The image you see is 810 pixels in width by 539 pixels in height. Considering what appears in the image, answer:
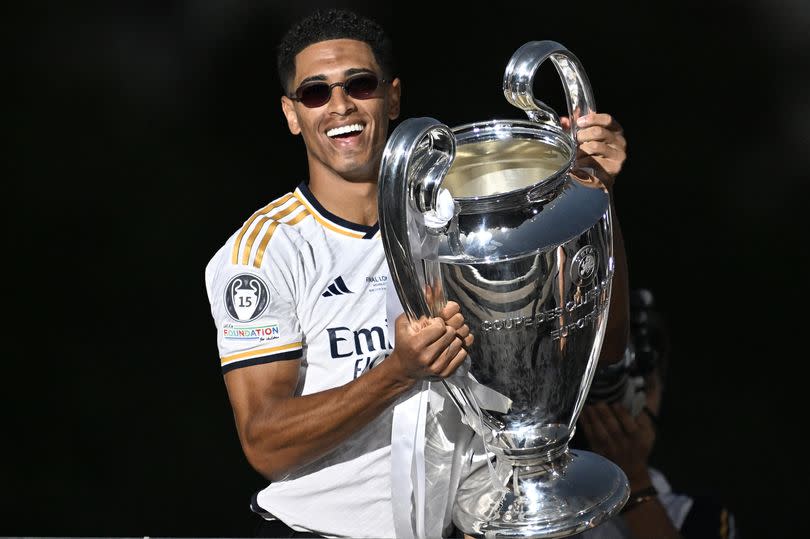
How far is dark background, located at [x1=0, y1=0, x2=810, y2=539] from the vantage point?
3.74 m

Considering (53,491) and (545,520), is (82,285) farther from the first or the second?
A: (545,520)

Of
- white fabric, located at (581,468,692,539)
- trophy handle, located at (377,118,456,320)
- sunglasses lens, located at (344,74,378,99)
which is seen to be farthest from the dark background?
trophy handle, located at (377,118,456,320)

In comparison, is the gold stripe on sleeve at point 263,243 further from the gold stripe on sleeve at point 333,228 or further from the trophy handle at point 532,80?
the trophy handle at point 532,80

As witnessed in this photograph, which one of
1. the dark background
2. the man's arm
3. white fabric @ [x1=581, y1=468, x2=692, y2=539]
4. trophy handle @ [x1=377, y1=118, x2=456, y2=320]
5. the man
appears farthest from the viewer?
the dark background

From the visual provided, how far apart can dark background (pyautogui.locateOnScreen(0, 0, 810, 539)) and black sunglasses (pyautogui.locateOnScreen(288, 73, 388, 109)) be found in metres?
1.49

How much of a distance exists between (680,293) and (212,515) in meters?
1.51

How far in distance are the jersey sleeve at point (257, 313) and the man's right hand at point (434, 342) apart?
0.38 meters

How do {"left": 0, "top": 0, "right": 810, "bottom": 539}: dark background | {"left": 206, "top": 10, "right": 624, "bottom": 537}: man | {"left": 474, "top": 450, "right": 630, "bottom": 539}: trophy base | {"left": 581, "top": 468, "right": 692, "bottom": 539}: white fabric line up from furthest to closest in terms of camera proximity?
1. {"left": 0, "top": 0, "right": 810, "bottom": 539}: dark background
2. {"left": 581, "top": 468, "right": 692, "bottom": 539}: white fabric
3. {"left": 206, "top": 10, "right": 624, "bottom": 537}: man
4. {"left": 474, "top": 450, "right": 630, "bottom": 539}: trophy base

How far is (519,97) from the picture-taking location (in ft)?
6.61

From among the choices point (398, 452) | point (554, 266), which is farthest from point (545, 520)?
point (554, 266)

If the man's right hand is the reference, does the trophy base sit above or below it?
below

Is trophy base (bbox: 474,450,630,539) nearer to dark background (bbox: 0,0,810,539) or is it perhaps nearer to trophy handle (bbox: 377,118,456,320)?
trophy handle (bbox: 377,118,456,320)

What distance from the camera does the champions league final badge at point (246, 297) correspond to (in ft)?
7.11

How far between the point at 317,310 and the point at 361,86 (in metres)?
0.36
